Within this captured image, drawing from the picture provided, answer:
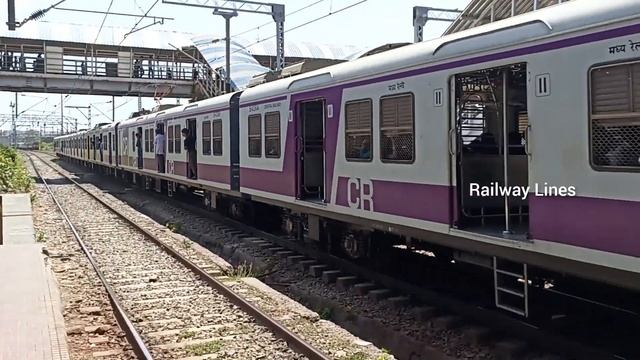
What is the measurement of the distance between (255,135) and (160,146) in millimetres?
9206

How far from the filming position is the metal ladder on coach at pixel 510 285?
248 inches

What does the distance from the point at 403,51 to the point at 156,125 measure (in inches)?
607

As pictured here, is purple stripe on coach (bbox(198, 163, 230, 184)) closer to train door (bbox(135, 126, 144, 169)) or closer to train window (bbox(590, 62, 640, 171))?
train door (bbox(135, 126, 144, 169))

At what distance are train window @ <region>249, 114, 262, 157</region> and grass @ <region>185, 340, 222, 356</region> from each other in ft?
19.5

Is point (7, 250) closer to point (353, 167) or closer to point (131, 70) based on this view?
point (353, 167)

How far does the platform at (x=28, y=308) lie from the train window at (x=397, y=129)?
4.05 m

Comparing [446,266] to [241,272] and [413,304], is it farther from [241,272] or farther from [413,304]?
[241,272]

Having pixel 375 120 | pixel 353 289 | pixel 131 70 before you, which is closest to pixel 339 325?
pixel 353 289

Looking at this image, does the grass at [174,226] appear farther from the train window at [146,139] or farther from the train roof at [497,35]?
the train window at [146,139]

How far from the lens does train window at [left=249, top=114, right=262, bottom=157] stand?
40.5 ft

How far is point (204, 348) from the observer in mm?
6730

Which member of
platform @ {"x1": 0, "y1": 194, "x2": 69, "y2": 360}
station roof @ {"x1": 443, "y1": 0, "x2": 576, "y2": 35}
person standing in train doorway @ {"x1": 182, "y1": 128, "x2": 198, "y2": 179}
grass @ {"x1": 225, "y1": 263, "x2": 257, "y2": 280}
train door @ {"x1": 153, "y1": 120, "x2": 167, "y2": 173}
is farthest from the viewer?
train door @ {"x1": 153, "y1": 120, "x2": 167, "y2": 173}

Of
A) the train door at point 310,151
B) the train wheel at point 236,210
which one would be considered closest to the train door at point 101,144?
the train wheel at point 236,210

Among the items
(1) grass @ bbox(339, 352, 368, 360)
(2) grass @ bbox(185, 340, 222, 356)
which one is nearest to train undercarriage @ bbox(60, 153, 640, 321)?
(1) grass @ bbox(339, 352, 368, 360)
